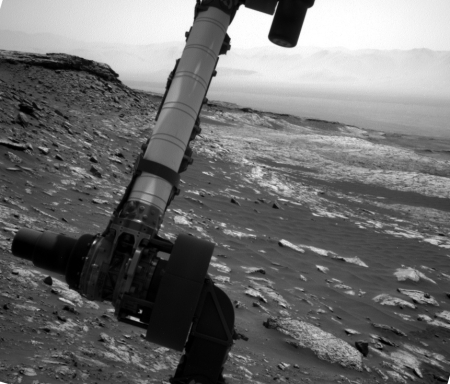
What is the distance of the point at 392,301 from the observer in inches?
192

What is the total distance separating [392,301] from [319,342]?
1.66 m

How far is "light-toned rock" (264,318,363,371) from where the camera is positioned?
139 inches

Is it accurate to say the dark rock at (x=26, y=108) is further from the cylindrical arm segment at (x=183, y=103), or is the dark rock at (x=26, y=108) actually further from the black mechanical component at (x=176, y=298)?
the black mechanical component at (x=176, y=298)

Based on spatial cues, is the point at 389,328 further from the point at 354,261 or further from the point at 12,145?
the point at 12,145

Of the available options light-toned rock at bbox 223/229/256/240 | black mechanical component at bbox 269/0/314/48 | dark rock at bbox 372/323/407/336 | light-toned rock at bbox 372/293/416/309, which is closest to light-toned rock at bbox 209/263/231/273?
light-toned rock at bbox 223/229/256/240

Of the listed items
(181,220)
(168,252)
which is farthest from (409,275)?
(168,252)

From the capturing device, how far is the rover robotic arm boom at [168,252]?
7.14 feet

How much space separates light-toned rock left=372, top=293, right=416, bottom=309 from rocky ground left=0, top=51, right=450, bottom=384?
0.08 ft

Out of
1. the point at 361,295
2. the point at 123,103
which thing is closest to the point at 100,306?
the point at 361,295

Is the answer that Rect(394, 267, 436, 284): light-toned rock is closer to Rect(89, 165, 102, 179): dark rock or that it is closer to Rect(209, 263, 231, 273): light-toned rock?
Rect(209, 263, 231, 273): light-toned rock

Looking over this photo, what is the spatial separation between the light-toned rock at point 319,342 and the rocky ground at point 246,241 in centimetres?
1

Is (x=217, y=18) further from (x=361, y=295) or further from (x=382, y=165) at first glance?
(x=382, y=165)

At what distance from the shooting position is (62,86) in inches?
398

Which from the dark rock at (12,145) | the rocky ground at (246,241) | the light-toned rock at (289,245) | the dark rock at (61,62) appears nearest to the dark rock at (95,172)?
the rocky ground at (246,241)
